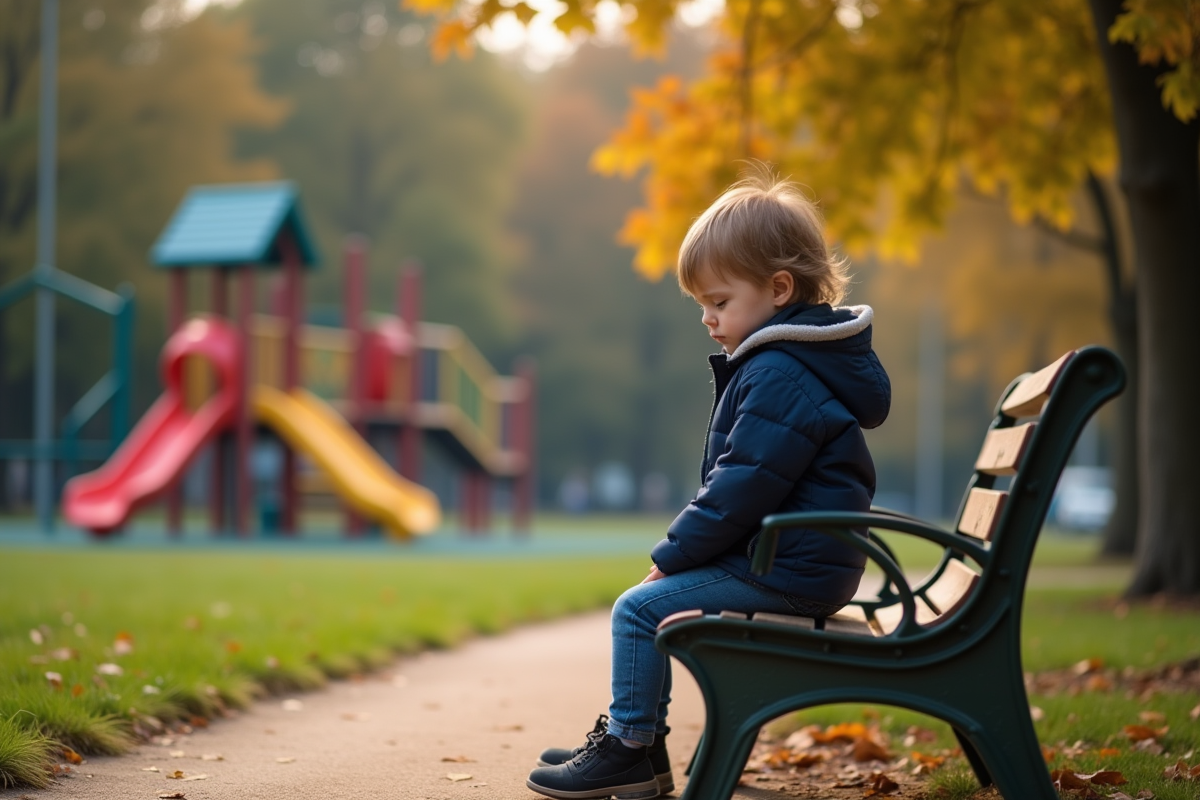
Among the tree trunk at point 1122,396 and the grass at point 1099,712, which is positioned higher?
the tree trunk at point 1122,396

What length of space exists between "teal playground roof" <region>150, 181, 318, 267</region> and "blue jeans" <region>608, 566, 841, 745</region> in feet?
51.6

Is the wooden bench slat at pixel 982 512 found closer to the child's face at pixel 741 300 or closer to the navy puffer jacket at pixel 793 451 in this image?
the navy puffer jacket at pixel 793 451

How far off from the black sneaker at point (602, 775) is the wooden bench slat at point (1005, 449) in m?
1.19

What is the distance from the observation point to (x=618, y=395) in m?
41.7

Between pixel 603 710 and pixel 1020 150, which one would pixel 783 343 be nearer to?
pixel 603 710

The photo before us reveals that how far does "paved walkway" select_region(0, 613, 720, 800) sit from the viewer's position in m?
3.86

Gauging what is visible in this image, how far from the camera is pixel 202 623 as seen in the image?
7.16 meters

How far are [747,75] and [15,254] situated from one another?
17517mm

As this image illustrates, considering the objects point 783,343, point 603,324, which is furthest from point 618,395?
point 783,343

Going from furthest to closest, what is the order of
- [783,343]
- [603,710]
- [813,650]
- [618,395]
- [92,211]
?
[618,395], [92,211], [603,710], [783,343], [813,650]

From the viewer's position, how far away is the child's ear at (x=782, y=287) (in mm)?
3499

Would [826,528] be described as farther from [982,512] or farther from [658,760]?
[658,760]

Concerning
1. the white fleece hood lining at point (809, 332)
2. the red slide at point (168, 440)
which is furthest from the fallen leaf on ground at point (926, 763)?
the red slide at point (168, 440)

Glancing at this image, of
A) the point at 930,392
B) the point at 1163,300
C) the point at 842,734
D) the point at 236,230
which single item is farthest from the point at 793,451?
the point at 930,392
